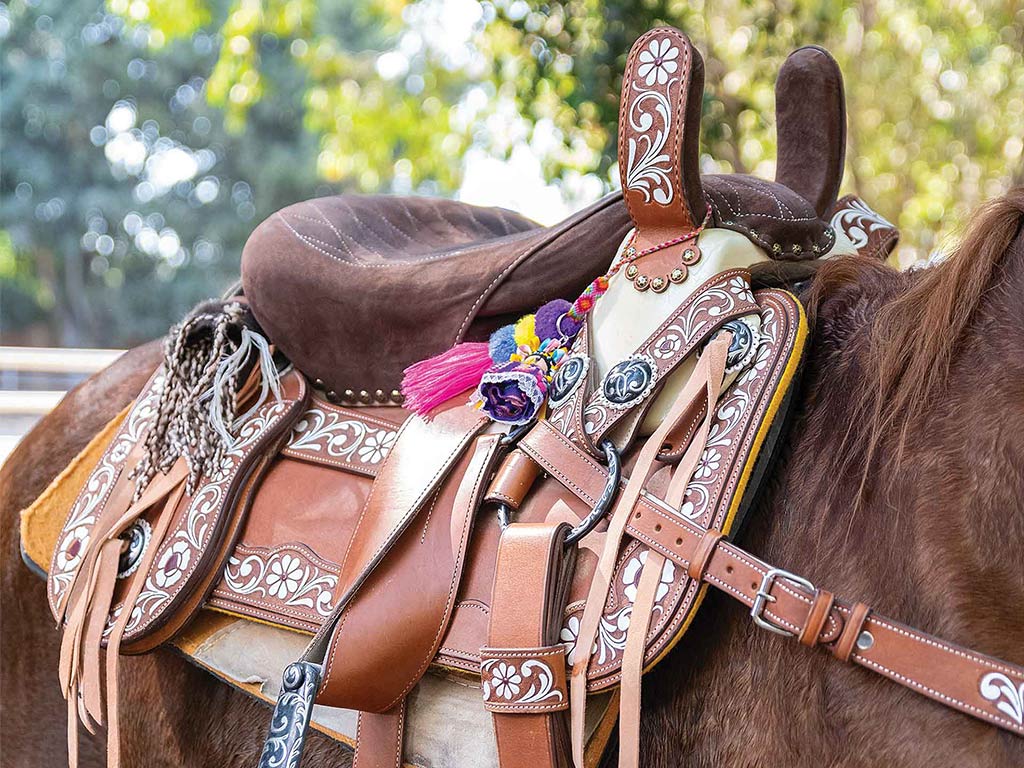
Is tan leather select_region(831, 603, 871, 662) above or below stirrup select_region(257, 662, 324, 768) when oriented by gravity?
above

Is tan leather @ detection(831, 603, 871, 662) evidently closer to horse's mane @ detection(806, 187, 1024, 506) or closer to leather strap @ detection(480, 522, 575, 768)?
horse's mane @ detection(806, 187, 1024, 506)

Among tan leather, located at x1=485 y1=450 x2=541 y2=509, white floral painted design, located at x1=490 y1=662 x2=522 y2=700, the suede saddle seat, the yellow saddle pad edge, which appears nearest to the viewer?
white floral painted design, located at x1=490 y1=662 x2=522 y2=700

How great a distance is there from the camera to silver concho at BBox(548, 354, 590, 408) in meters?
1.42

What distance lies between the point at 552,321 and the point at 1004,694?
2.68 ft

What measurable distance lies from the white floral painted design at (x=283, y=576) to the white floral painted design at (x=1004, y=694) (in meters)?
1.03

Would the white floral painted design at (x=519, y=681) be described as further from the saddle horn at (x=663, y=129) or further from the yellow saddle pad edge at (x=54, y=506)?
the yellow saddle pad edge at (x=54, y=506)

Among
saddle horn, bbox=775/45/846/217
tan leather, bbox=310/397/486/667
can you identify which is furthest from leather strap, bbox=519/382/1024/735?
saddle horn, bbox=775/45/846/217

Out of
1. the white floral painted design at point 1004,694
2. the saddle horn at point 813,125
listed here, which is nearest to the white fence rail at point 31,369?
the saddle horn at point 813,125

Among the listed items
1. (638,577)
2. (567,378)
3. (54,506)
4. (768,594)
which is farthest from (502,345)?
(54,506)

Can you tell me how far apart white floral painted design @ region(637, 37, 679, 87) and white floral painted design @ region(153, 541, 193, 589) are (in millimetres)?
1130

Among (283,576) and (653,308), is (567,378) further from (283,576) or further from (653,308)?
(283,576)

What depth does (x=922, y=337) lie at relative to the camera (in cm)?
123

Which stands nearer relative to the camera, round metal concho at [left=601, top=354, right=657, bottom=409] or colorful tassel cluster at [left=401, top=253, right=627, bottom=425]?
round metal concho at [left=601, top=354, right=657, bottom=409]

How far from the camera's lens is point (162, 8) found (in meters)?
5.44
